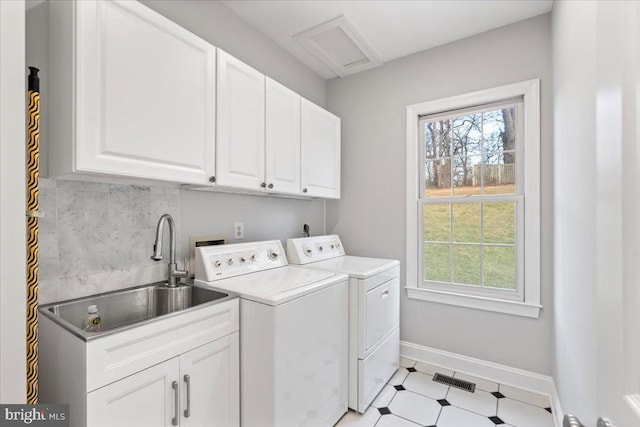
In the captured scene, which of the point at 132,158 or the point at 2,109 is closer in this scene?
the point at 2,109

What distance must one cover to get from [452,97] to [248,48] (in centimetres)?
170

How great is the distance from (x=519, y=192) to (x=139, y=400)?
2.62m

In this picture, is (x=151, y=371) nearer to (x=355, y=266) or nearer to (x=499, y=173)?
(x=355, y=266)

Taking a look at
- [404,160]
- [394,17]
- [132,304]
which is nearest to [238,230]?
[132,304]

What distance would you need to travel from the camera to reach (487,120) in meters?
2.41

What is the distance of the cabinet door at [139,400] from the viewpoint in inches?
39.0

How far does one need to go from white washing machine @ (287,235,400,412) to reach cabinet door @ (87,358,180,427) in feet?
3.56

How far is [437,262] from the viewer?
8.48 feet

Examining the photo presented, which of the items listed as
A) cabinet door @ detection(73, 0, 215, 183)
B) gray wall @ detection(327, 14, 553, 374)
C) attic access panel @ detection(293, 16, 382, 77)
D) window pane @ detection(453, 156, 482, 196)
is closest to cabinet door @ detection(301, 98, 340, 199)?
gray wall @ detection(327, 14, 553, 374)

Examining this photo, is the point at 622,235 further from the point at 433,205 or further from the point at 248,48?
the point at 248,48

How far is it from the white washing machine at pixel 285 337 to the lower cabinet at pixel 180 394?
3.3 inches

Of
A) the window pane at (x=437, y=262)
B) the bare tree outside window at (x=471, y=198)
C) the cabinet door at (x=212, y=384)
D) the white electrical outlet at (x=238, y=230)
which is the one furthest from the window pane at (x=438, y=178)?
the cabinet door at (x=212, y=384)

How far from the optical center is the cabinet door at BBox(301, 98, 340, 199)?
2.35 metres

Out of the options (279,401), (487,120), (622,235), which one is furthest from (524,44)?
(279,401)
